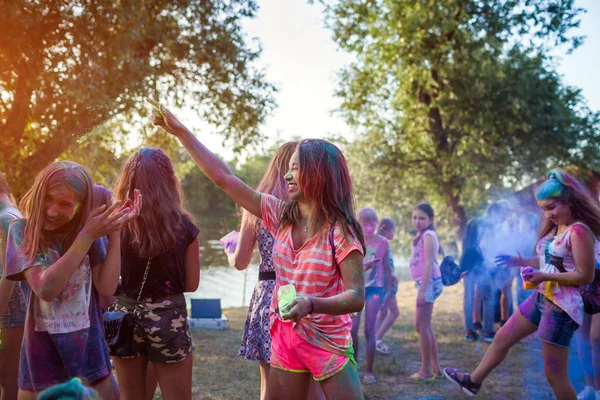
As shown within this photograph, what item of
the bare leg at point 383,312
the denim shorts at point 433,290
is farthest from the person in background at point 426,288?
the bare leg at point 383,312

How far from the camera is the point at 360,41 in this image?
706 inches

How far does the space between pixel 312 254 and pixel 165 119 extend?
0.92 meters

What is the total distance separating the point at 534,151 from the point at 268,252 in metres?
14.7

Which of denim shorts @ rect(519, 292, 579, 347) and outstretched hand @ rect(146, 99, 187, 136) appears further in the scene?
denim shorts @ rect(519, 292, 579, 347)

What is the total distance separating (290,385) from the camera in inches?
105

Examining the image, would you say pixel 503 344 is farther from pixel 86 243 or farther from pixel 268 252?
pixel 86 243

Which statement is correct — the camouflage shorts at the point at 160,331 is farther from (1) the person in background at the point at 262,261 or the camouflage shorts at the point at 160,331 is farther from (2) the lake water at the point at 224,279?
(2) the lake water at the point at 224,279

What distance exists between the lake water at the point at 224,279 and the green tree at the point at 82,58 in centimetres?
639

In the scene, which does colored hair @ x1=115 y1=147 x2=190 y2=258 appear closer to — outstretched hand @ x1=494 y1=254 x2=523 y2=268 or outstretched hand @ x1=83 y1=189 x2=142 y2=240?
outstretched hand @ x1=83 y1=189 x2=142 y2=240

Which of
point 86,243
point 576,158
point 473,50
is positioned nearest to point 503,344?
point 86,243

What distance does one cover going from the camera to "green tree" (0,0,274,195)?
7977 millimetres

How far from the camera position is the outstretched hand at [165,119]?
2.69m

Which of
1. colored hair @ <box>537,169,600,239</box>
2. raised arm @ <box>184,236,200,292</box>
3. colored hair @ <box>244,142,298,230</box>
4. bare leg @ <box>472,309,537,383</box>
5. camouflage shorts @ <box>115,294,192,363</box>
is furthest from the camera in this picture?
bare leg @ <box>472,309,537,383</box>

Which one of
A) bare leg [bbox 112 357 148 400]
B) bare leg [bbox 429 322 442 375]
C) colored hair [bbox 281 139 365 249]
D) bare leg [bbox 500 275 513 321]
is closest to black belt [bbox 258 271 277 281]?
bare leg [bbox 112 357 148 400]
